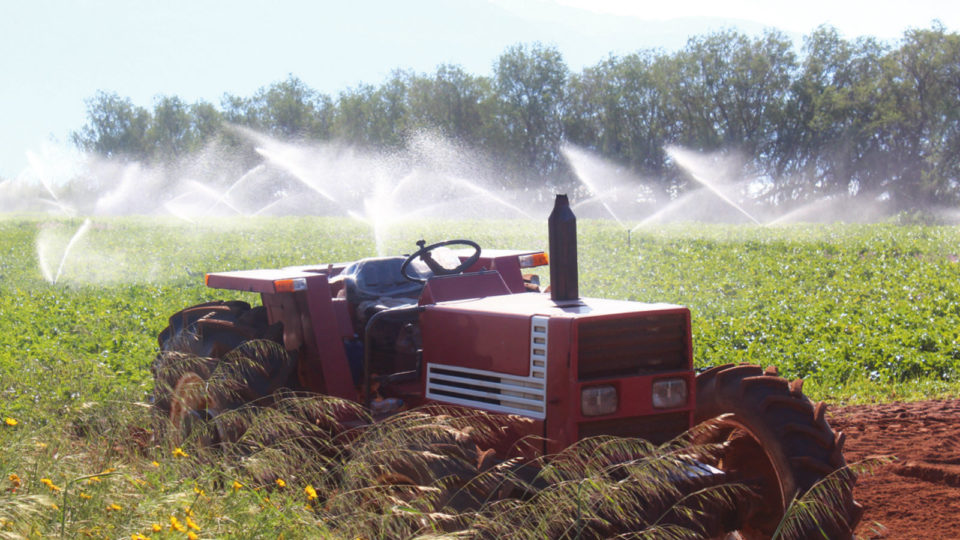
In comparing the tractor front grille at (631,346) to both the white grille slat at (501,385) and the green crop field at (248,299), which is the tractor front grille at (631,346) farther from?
the green crop field at (248,299)

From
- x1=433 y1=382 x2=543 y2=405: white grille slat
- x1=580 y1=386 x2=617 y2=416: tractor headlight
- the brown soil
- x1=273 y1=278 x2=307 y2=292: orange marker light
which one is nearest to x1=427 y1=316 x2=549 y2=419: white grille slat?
x1=433 y1=382 x2=543 y2=405: white grille slat

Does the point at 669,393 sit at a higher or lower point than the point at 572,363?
lower

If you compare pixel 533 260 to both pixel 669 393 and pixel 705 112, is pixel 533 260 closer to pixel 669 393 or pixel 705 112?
pixel 669 393

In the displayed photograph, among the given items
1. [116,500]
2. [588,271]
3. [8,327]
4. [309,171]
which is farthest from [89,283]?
[309,171]

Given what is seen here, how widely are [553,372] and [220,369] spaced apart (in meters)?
2.25

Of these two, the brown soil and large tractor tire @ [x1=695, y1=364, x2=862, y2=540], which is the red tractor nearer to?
large tractor tire @ [x1=695, y1=364, x2=862, y2=540]

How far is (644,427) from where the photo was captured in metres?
4.53

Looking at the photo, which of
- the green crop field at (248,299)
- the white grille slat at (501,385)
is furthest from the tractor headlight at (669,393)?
the green crop field at (248,299)

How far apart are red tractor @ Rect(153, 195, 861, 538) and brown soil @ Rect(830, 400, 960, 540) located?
524 mm

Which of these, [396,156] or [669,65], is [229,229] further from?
[669,65]

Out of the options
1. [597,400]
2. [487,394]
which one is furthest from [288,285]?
[597,400]

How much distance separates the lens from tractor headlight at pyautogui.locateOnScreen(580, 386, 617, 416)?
4.32m

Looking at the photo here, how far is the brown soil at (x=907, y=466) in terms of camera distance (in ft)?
16.9

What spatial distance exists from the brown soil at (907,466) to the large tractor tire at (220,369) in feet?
11.6
